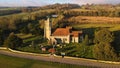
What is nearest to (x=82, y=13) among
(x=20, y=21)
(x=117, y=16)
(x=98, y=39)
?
(x=117, y=16)

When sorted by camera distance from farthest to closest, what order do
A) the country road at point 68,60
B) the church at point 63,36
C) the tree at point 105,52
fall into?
the church at point 63,36, the tree at point 105,52, the country road at point 68,60

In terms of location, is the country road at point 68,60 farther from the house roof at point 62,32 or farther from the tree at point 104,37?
the house roof at point 62,32

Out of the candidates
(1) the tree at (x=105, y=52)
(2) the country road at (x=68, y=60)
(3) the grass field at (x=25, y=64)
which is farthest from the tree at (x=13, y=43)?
(1) the tree at (x=105, y=52)

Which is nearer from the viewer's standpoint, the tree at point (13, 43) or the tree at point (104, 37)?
the tree at point (104, 37)

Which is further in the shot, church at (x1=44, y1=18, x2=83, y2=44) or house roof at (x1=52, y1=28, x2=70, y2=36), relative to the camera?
house roof at (x1=52, y1=28, x2=70, y2=36)

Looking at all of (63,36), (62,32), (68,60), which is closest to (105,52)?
(68,60)

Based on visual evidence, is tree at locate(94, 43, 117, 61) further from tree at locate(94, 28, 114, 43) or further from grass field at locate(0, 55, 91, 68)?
grass field at locate(0, 55, 91, 68)

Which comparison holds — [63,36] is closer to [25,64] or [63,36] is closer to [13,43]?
[13,43]

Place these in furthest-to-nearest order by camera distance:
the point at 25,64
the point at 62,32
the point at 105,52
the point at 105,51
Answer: the point at 62,32, the point at 105,51, the point at 105,52, the point at 25,64

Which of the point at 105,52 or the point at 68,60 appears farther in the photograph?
the point at 105,52

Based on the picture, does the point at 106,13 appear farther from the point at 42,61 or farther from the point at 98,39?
the point at 42,61

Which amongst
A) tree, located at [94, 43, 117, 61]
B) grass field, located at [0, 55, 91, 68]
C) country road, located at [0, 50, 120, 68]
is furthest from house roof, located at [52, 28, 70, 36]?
grass field, located at [0, 55, 91, 68]
